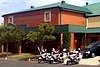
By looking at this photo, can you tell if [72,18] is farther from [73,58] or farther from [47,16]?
[73,58]

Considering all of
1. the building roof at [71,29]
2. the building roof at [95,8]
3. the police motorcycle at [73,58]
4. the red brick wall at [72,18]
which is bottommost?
the police motorcycle at [73,58]

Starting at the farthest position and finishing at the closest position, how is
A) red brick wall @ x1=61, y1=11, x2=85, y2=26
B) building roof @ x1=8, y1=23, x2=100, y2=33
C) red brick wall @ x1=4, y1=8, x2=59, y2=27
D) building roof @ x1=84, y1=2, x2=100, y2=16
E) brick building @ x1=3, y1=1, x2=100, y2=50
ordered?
building roof @ x1=84, y1=2, x2=100, y2=16 → red brick wall @ x1=61, y1=11, x2=85, y2=26 → red brick wall @ x1=4, y1=8, x2=59, y2=27 → brick building @ x1=3, y1=1, x2=100, y2=50 → building roof @ x1=8, y1=23, x2=100, y2=33

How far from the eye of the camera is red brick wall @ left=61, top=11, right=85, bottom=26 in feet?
157

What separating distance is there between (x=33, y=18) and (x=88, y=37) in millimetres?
9710

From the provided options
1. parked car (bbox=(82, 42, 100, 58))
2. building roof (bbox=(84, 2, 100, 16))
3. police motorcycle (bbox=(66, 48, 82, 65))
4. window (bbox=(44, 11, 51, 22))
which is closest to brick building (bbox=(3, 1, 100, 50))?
window (bbox=(44, 11, 51, 22))

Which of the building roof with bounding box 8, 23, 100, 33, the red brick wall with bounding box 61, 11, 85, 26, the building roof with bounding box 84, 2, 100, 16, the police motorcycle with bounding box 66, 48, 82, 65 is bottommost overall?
the police motorcycle with bounding box 66, 48, 82, 65

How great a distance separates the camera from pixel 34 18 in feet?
169

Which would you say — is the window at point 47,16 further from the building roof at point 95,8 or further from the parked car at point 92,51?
the parked car at point 92,51

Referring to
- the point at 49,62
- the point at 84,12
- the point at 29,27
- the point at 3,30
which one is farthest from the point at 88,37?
the point at 49,62

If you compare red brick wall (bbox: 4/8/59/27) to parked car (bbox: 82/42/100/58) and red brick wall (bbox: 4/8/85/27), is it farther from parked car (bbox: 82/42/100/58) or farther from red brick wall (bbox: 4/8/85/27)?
parked car (bbox: 82/42/100/58)

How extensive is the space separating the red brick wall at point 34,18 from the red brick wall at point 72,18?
1220mm

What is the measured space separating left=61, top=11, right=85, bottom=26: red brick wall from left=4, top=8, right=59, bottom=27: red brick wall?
1220mm

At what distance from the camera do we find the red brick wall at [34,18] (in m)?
47.3

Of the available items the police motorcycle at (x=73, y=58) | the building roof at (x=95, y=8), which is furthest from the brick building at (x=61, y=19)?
the police motorcycle at (x=73, y=58)
